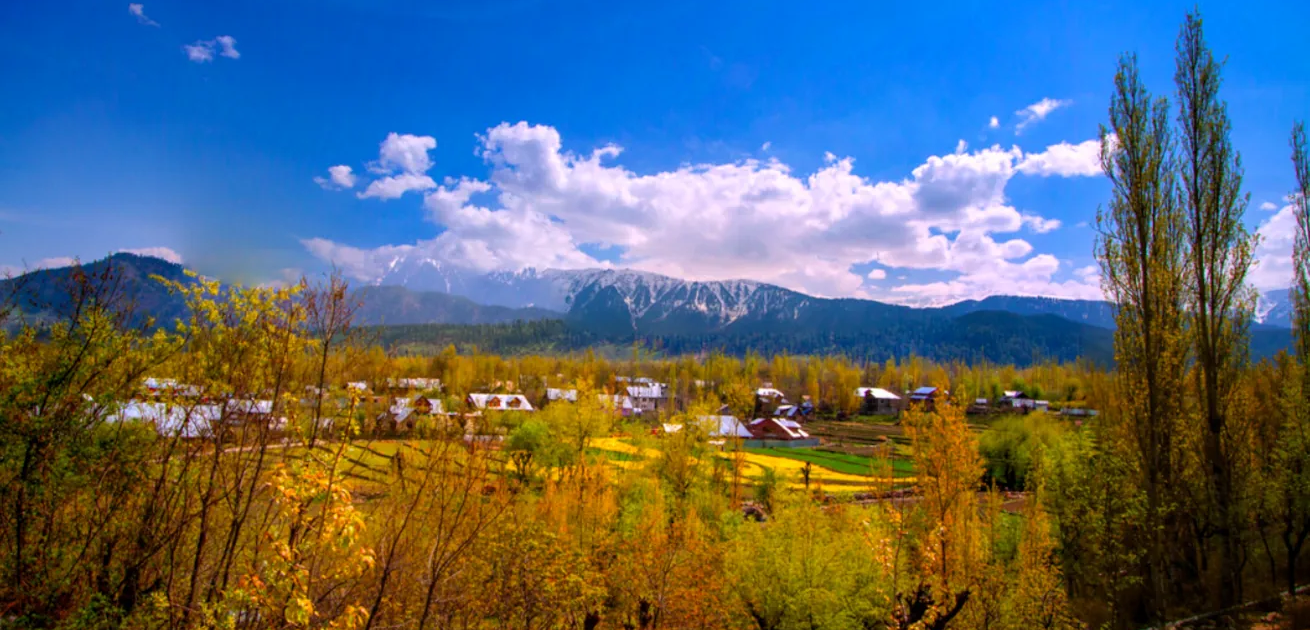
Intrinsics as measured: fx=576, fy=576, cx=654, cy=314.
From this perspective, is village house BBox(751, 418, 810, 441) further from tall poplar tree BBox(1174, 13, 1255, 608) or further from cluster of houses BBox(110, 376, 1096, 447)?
tall poplar tree BBox(1174, 13, 1255, 608)

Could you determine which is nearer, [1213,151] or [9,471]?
[9,471]

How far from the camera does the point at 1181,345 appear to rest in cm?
1516

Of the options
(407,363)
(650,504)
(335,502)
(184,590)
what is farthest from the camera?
(407,363)

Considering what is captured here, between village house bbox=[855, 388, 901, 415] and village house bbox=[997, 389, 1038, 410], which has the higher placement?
village house bbox=[997, 389, 1038, 410]

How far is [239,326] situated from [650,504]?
A: 17212 mm

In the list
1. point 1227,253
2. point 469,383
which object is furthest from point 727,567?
point 469,383

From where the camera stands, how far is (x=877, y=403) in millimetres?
110188

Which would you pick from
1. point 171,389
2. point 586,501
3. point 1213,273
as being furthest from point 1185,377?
point 171,389

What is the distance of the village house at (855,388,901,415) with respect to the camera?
4299 inches

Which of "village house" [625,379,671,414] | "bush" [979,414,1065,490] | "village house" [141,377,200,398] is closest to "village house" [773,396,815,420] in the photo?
"village house" [625,379,671,414]

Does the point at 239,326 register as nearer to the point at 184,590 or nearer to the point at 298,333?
the point at 298,333

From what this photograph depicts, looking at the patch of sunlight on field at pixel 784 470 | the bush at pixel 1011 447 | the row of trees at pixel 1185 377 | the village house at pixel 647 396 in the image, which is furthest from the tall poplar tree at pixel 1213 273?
the village house at pixel 647 396

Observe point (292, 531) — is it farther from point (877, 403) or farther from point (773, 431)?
point (877, 403)

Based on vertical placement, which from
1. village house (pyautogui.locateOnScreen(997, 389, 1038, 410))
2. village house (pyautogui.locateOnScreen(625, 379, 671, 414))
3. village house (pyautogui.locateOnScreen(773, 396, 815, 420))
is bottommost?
village house (pyautogui.locateOnScreen(773, 396, 815, 420))
